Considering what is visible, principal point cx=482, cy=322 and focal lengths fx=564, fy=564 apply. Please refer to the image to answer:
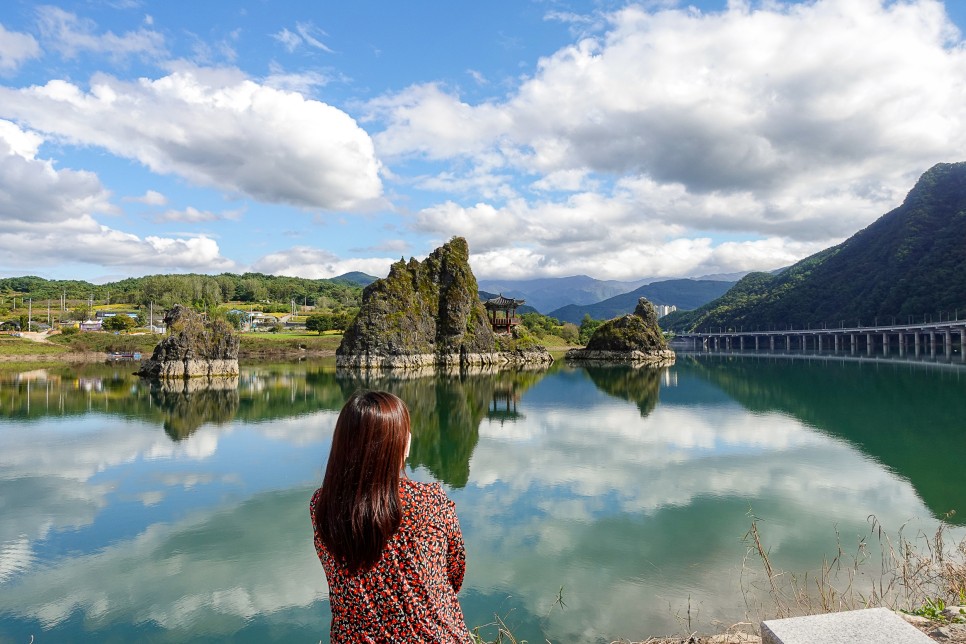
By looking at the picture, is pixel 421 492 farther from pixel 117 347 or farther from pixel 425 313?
pixel 117 347

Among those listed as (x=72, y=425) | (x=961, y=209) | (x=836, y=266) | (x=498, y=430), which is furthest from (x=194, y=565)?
(x=836, y=266)

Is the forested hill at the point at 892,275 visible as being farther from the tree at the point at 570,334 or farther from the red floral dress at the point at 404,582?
the red floral dress at the point at 404,582

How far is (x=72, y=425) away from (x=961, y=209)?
112040 millimetres

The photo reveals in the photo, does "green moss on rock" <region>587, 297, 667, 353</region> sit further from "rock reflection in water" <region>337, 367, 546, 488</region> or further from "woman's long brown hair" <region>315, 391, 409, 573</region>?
"woman's long brown hair" <region>315, 391, 409, 573</region>

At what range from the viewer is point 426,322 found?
63094mm

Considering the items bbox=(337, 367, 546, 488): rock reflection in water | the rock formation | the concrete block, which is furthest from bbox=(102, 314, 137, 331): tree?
the concrete block

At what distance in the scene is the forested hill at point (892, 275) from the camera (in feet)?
255

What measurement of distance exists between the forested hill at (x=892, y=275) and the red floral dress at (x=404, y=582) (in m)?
91.1

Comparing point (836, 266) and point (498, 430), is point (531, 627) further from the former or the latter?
point (836, 266)

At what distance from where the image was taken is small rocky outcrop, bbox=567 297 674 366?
7188 centimetres

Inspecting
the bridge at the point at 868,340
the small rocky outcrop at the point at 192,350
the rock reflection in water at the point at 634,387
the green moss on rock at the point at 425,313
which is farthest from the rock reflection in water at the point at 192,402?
the bridge at the point at 868,340

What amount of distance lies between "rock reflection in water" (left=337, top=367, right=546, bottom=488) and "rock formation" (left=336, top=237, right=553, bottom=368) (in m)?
3.56

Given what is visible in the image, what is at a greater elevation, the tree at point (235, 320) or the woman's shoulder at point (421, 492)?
the tree at point (235, 320)

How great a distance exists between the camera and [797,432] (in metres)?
20.5
